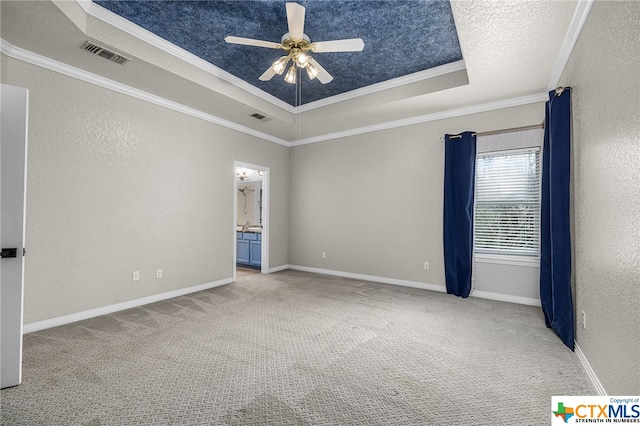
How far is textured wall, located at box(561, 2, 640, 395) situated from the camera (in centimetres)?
155

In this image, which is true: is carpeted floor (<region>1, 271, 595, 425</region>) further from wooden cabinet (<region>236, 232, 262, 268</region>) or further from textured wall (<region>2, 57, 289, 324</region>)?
wooden cabinet (<region>236, 232, 262, 268</region>)

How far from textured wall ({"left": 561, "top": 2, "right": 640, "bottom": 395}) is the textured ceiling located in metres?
1.27

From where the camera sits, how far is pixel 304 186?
6172mm

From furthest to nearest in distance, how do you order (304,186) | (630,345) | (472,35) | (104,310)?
Answer: (304,186), (104,310), (472,35), (630,345)

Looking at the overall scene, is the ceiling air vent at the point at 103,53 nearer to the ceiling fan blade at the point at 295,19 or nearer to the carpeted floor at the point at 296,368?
the ceiling fan blade at the point at 295,19

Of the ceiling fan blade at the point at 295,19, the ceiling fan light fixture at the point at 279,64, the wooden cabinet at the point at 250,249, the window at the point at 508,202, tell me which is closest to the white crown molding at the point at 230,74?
the ceiling fan light fixture at the point at 279,64

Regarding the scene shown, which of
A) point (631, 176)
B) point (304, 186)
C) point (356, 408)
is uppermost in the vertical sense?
point (304, 186)

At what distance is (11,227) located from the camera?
2041mm

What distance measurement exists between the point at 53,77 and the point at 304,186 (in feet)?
13.2

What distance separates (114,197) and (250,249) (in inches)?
122

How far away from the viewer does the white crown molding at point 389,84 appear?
12.1ft

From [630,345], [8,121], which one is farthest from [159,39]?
[630,345]

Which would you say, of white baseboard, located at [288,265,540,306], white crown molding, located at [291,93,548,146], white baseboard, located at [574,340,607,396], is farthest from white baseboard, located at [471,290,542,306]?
white crown molding, located at [291,93,548,146]

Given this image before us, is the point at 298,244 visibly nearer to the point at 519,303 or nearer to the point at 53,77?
the point at 519,303
